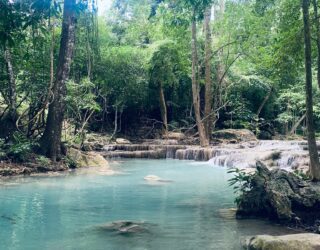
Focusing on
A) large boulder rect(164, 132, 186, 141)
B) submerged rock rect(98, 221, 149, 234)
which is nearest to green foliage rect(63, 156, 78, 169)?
submerged rock rect(98, 221, 149, 234)

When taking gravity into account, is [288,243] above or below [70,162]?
below

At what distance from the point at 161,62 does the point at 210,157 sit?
287 inches

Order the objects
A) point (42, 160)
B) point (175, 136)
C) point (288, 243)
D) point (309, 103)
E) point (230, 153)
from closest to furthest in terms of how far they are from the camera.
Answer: point (288, 243), point (309, 103), point (42, 160), point (230, 153), point (175, 136)

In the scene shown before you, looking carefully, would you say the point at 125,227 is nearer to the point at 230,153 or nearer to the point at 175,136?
the point at 230,153

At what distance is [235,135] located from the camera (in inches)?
951

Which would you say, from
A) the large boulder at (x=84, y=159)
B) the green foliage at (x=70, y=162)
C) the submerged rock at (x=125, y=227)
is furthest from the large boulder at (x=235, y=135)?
the submerged rock at (x=125, y=227)

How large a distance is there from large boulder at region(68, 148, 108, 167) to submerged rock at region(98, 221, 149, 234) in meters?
8.05

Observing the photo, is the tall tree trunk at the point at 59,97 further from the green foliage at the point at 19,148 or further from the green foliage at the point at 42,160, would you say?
the green foliage at the point at 19,148

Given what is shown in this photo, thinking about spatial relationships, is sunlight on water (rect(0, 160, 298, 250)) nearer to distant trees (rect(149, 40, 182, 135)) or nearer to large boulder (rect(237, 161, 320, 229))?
large boulder (rect(237, 161, 320, 229))

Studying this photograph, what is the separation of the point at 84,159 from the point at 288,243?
10.8 m

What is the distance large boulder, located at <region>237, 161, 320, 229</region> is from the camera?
275 inches

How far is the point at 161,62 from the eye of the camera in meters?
23.5

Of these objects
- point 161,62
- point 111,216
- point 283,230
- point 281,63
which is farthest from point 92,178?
point 161,62

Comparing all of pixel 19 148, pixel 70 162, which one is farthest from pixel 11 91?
pixel 70 162
